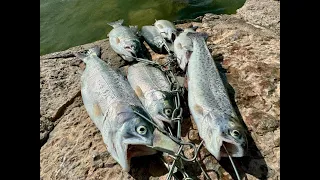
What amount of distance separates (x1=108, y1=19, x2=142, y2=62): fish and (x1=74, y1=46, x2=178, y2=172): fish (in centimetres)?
64

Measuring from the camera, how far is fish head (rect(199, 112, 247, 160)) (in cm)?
349

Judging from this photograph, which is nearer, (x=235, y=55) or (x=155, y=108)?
(x=155, y=108)

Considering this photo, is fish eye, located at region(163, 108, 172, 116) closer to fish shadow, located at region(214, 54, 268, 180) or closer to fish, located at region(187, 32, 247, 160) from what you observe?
fish, located at region(187, 32, 247, 160)

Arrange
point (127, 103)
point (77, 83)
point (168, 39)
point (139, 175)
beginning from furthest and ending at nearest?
point (168, 39) < point (77, 83) < point (127, 103) < point (139, 175)

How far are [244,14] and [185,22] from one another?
4.43 ft

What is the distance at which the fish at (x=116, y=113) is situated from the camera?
3428mm

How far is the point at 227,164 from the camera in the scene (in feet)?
12.1

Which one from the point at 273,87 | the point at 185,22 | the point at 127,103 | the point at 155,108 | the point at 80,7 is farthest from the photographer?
the point at 80,7

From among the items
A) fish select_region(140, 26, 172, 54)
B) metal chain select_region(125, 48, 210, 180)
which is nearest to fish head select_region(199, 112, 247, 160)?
metal chain select_region(125, 48, 210, 180)

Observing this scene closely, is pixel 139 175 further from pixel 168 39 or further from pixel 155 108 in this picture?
pixel 168 39

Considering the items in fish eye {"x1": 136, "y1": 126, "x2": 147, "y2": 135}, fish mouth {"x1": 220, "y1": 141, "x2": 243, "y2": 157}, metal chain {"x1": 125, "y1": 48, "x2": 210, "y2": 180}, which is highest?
fish eye {"x1": 136, "y1": 126, "x2": 147, "y2": 135}

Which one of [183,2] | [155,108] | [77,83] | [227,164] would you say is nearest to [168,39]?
[77,83]

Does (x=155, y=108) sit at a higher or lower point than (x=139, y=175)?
higher

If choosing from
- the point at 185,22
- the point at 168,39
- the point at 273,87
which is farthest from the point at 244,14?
the point at 273,87
